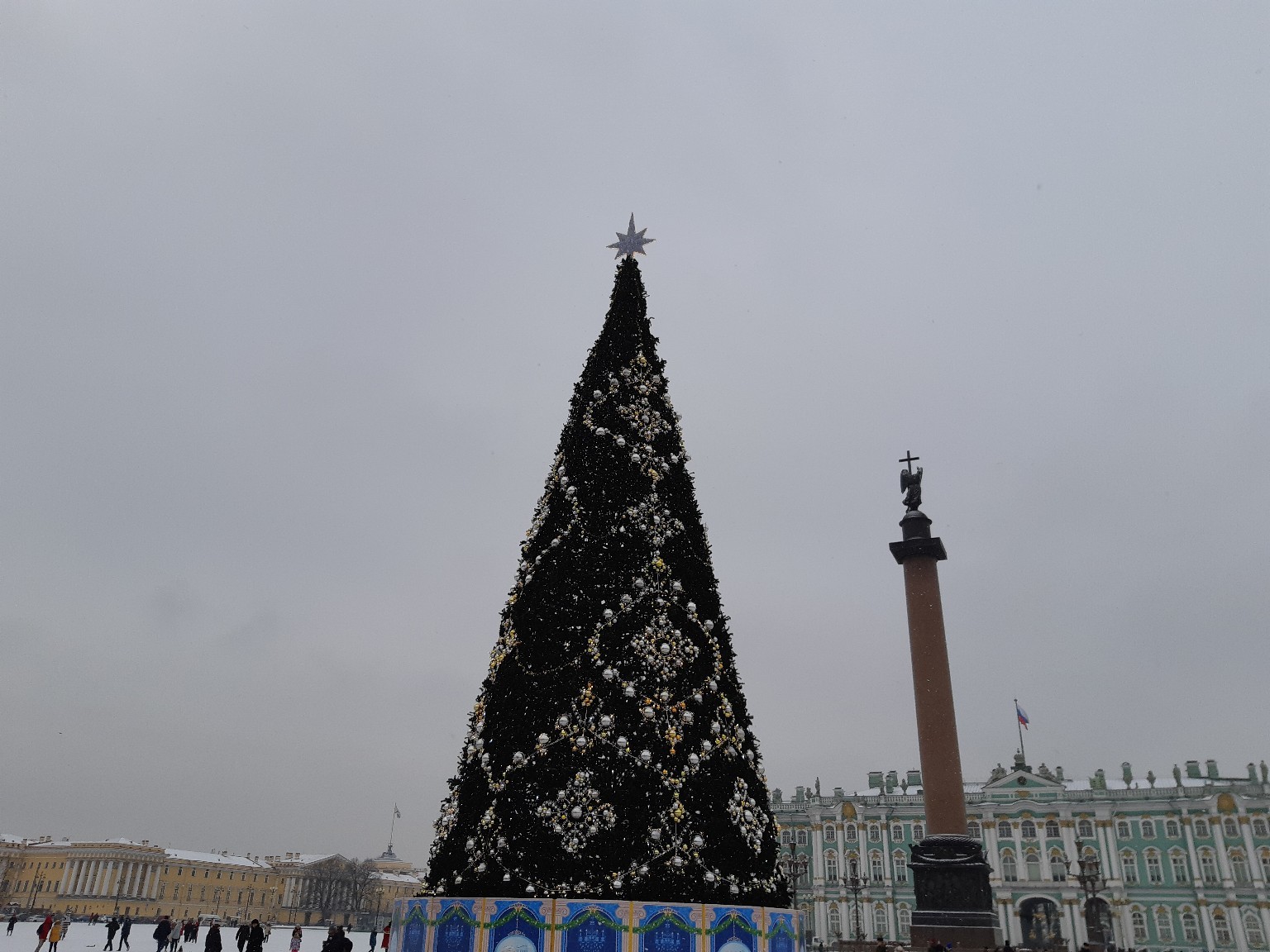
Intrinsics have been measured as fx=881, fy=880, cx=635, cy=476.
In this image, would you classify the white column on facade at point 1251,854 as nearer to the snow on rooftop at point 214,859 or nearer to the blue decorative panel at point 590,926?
the blue decorative panel at point 590,926

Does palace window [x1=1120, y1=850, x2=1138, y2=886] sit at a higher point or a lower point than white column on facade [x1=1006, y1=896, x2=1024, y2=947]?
higher

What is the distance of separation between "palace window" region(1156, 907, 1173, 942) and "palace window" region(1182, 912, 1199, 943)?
2.31 feet

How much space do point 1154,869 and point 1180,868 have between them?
1.47m

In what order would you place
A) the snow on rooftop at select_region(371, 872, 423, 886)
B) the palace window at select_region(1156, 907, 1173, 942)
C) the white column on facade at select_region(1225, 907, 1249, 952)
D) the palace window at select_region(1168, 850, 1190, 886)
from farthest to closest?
the snow on rooftop at select_region(371, 872, 423, 886) → the palace window at select_region(1168, 850, 1190, 886) → the palace window at select_region(1156, 907, 1173, 942) → the white column on facade at select_region(1225, 907, 1249, 952)

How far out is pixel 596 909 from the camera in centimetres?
888

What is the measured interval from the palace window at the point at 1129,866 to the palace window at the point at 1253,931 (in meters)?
5.97

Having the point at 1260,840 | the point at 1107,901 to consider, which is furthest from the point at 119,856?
the point at 1260,840

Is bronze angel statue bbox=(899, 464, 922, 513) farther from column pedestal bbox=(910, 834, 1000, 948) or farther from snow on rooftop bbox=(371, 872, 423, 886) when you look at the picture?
snow on rooftop bbox=(371, 872, 423, 886)

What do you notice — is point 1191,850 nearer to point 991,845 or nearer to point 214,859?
point 991,845

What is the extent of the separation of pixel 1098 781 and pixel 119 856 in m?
90.8

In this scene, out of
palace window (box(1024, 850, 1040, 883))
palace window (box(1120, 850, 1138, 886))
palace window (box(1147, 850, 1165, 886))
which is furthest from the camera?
palace window (box(1024, 850, 1040, 883))

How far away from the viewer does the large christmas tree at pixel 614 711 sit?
9250 mm

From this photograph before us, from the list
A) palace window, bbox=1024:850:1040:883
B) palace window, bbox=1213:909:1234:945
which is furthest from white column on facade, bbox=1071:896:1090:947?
palace window, bbox=1213:909:1234:945

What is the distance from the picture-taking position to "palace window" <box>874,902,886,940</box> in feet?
203
